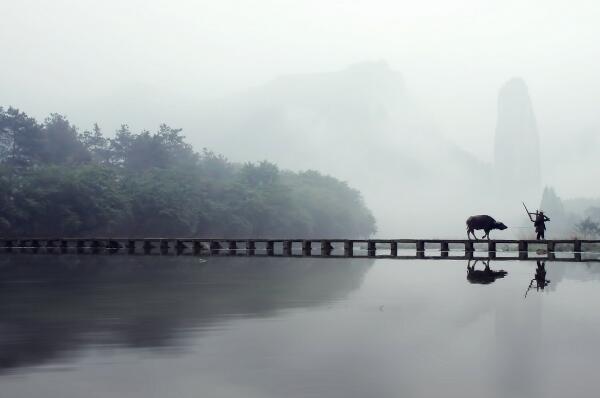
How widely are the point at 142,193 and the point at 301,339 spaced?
8001cm

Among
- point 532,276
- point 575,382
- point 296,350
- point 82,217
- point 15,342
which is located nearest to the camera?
point 575,382

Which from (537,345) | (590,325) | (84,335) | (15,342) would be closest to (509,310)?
(590,325)

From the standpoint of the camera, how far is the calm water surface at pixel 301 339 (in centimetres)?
1127

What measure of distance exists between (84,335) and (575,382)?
33.4 ft

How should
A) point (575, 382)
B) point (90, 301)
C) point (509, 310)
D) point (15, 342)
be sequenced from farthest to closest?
point (90, 301)
point (509, 310)
point (15, 342)
point (575, 382)

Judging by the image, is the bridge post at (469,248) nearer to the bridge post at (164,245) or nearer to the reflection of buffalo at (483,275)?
the reflection of buffalo at (483,275)

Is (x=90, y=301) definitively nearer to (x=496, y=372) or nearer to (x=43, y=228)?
(x=496, y=372)

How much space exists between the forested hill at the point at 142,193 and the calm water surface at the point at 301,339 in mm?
54233

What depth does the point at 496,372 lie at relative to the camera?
12.0m

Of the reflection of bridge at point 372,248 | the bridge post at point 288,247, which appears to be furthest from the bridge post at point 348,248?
the bridge post at point 288,247

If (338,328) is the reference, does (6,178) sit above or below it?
above

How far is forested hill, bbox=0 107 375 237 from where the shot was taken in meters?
81.8

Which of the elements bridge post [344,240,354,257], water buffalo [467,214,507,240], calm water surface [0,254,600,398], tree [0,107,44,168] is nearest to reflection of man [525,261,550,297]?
calm water surface [0,254,600,398]

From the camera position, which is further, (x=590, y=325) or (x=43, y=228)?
(x=43, y=228)
